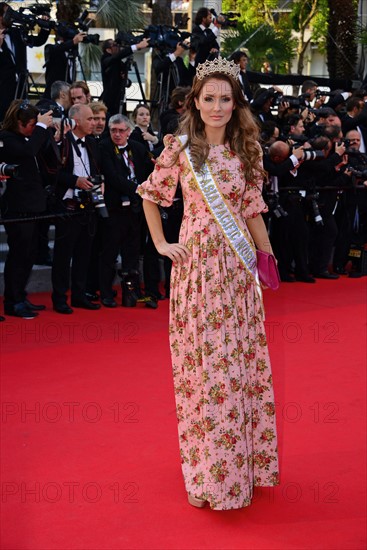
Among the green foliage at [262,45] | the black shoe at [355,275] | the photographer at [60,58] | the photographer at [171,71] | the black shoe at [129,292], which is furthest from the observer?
the green foliage at [262,45]

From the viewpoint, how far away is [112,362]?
645cm

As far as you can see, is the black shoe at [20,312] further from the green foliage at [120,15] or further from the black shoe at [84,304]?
the green foliage at [120,15]

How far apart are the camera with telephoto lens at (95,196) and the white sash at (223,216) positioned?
12.1ft

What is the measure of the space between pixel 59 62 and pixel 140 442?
703cm

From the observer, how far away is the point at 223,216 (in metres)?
4.09

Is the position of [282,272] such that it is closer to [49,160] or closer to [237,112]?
[49,160]

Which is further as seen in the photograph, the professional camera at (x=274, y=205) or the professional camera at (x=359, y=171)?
the professional camera at (x=359, y=171)

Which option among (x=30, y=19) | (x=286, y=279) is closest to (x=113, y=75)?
(x=30, y=19)

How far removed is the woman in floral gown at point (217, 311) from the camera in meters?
4.04

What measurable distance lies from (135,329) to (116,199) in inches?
50.5

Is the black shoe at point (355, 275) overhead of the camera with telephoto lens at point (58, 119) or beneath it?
beneath

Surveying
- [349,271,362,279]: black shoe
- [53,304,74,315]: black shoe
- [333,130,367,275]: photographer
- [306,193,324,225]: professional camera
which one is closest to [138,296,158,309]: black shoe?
[53,304,74,315]: black shoe

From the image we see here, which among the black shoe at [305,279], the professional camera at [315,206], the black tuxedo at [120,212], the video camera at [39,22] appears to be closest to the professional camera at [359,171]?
the professional camera at [315,206]

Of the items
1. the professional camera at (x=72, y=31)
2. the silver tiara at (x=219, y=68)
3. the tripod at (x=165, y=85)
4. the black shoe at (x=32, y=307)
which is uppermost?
the silver tiara at (x=219, y=68)
